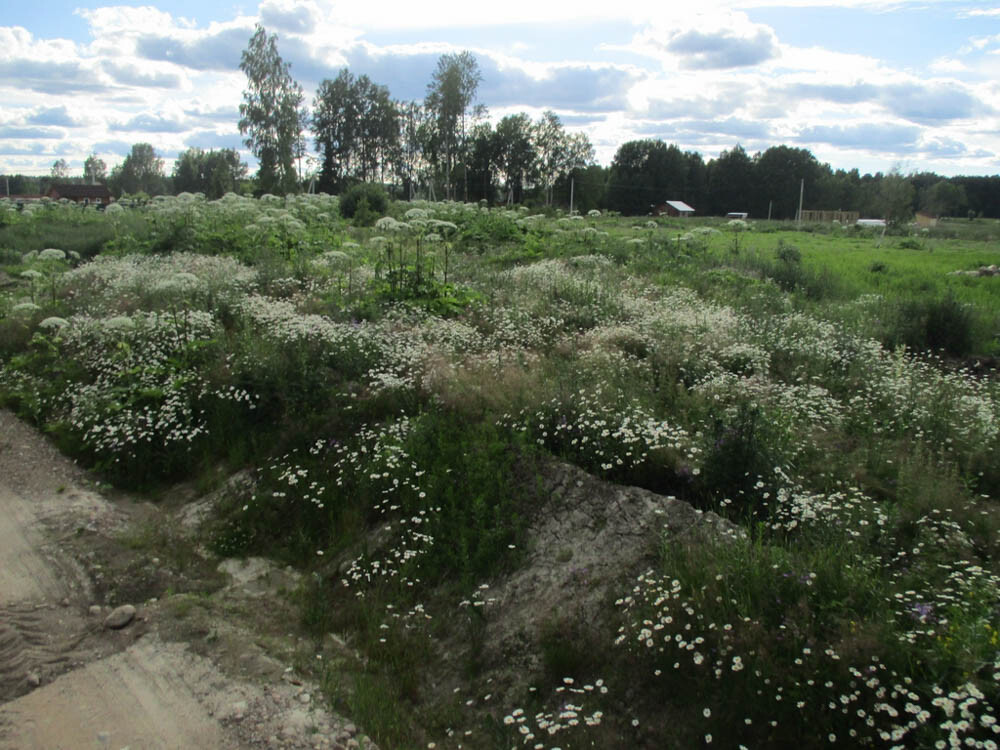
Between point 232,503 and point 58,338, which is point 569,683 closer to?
point 232,503

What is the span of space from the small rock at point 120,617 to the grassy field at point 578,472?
4.64 feet

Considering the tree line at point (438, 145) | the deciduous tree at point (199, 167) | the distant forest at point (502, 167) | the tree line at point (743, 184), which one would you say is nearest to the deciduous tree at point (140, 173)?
the deciduous tree at point (199, 167)

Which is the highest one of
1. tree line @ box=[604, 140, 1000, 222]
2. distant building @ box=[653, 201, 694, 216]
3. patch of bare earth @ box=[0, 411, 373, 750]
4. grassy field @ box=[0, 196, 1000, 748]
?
tree line @ box=[604, 140, 1000, 222]

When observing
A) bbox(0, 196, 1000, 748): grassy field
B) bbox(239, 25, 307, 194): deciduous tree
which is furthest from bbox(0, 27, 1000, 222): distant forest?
bbox(0, 196, 1000, 748): grassy field

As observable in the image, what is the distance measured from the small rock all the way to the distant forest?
37.7 metres

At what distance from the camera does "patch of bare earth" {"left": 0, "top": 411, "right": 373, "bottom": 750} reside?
492cm

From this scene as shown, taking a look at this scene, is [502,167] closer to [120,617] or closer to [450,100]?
[450,100]

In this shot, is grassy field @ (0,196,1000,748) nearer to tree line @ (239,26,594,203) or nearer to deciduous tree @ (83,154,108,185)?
tree line @ (239,26,594,203)

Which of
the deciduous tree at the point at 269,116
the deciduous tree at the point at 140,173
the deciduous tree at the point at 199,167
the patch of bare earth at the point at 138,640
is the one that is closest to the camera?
the patch of bare earth at the point at 138,640

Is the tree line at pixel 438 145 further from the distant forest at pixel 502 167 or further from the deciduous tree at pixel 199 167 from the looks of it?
the deciduous tree at pixel 199 167

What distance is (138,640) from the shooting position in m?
5.93

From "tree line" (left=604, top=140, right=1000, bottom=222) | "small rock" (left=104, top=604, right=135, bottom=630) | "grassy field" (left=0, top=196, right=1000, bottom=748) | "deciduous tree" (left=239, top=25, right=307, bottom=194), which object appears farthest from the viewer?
"tree line" (left=604, top=140, right=1000, bottom=222)

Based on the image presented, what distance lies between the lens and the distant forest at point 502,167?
5084 cm

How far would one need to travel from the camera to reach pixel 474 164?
64.9m
